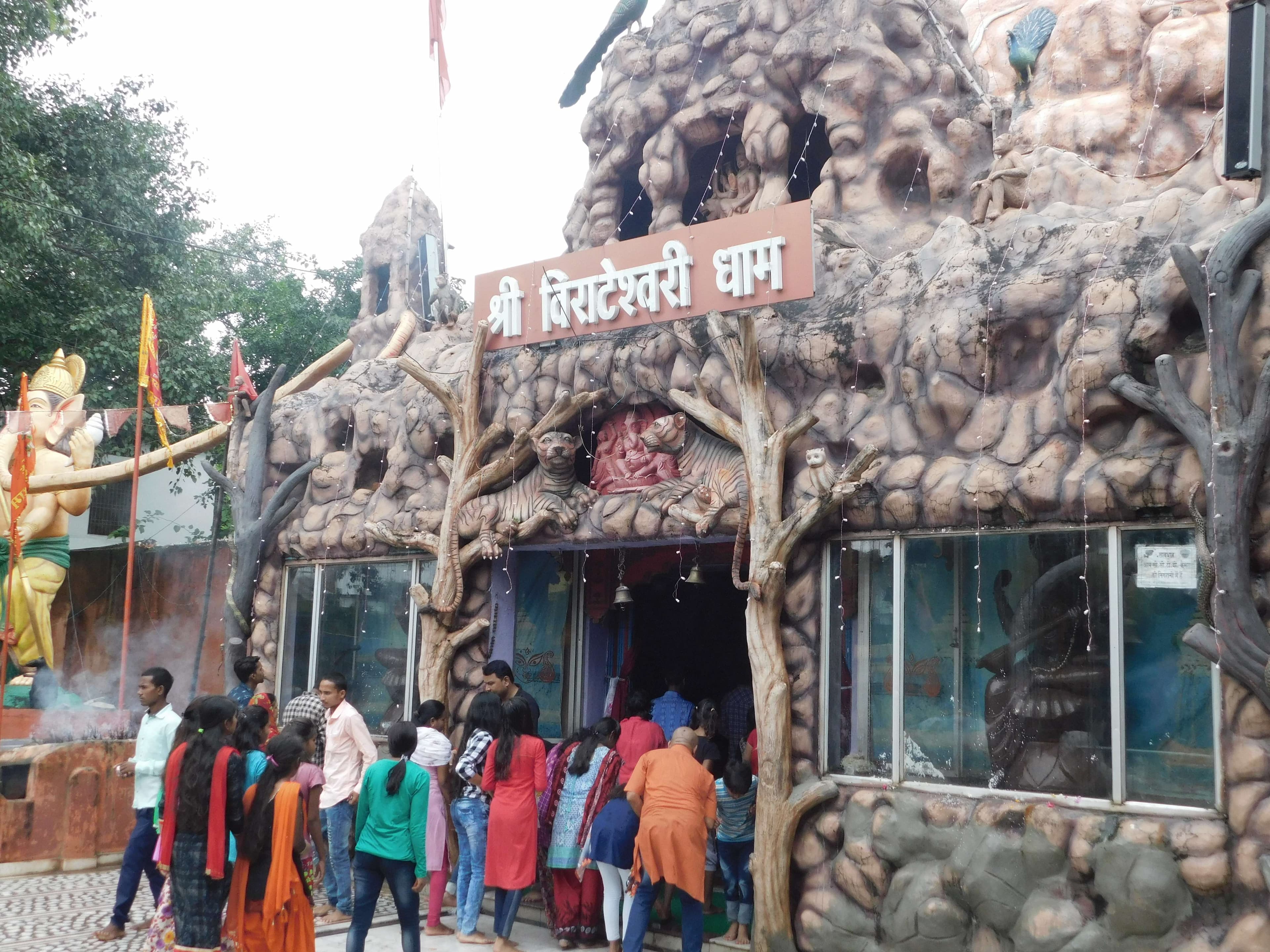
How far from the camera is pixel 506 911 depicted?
7539mm

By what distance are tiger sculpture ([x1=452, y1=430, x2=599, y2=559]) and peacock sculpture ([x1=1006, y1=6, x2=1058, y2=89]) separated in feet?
29.6

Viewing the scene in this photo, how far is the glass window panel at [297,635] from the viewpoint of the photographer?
449 inches

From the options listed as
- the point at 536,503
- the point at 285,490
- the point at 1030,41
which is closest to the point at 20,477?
the point at 285,490

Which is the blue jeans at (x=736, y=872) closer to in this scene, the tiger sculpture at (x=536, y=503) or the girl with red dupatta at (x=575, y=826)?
the girl with red dupatta at (x=575, y=826)

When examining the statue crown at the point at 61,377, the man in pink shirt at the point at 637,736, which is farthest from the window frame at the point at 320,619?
the statue crown at the point at 61,377

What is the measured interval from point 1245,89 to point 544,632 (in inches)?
272

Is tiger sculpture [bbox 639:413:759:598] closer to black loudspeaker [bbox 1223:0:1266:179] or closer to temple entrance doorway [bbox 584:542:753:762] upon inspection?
temple entrance doorway [bbox 584:542:753:762]

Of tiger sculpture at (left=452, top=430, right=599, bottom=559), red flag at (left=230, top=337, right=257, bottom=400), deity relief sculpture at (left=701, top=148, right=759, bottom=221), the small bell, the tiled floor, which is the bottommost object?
the tiled floor

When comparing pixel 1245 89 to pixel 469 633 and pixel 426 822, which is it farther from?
pixel 469 633

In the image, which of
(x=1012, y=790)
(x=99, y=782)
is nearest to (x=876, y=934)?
(x=1012, y=790)

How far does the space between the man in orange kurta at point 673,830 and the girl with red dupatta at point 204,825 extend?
2.31 metres

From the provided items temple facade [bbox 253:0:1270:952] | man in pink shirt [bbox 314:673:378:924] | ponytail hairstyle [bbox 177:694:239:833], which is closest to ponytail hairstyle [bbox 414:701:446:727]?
man in pink shirt [bbox 314:673:378:924]

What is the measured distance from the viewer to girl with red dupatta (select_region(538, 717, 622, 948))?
7.56m

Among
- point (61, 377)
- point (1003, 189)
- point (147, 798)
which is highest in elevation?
point (1003, 189)
